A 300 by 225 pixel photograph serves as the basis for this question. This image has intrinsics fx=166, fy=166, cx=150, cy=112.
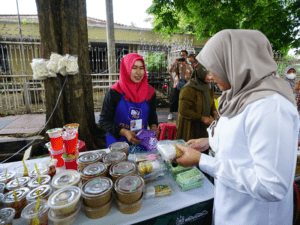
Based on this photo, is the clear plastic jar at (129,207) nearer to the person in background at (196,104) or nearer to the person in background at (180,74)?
the person in background at (196,104)

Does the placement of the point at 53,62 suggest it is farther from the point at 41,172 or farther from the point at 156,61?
the point at 156,61

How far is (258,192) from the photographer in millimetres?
780

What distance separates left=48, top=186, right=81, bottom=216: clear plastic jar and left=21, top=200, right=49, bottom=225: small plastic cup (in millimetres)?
59

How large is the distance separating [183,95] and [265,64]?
187 centimetres

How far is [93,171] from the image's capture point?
121 centimetres

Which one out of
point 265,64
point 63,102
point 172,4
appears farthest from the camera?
point 172,4

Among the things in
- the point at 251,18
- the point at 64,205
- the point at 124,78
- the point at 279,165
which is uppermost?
the point at 251,18

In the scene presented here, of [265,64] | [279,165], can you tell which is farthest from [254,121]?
[265,64]

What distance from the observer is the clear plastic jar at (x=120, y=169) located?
1182 mm

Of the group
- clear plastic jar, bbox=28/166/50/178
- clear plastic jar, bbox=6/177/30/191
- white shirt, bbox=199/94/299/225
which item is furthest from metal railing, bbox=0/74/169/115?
white shirt, bbox=199/94/299/225

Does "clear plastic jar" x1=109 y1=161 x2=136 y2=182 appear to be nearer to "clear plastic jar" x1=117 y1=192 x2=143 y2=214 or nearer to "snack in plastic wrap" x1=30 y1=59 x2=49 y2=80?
"clear plastic jar" x1=117 y1=192 x2=143 y2=214

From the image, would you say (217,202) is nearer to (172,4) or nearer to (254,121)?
(254,121)

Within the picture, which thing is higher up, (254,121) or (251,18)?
(251,18)

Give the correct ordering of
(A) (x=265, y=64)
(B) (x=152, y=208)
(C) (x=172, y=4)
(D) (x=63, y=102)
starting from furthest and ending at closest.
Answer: (C) (x=172, y=4)
(D) (x=63, y=102)
(B) (x=152, y=208)
(A) (x=265, y=64)
